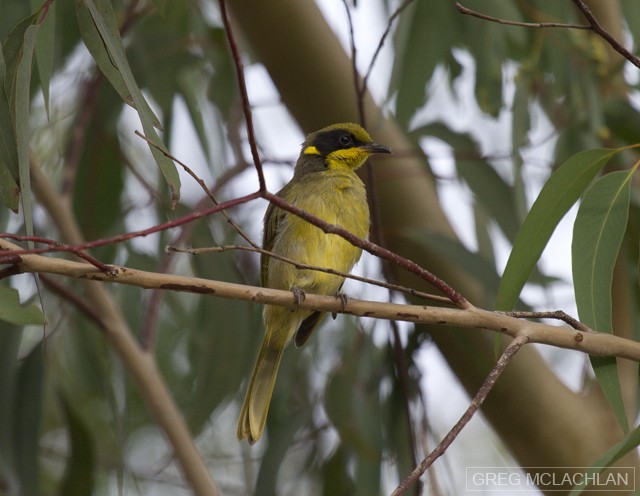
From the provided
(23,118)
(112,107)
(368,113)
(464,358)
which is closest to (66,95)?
(112,107)

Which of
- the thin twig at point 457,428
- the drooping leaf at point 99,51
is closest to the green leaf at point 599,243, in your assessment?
the thin twig at point 457,428

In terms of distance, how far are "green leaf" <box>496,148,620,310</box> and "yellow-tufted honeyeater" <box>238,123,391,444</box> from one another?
38.7 inches

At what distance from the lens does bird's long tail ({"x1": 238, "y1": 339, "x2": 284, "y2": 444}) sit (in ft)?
10.6

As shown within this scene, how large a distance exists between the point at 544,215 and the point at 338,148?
155 cm

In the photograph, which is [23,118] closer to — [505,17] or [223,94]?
[505,17]

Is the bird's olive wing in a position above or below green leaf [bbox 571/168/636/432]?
above

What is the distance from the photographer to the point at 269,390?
11.0ft

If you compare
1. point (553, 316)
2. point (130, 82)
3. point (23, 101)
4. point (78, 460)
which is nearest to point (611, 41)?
point (553, 316)

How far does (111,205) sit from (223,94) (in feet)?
2.63

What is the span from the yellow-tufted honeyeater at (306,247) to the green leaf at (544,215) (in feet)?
3.22

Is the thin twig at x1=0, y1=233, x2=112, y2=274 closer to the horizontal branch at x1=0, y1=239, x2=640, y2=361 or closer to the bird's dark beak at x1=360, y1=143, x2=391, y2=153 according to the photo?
the horizontal branch at x1=0, y1=239, x2=640, y2=361

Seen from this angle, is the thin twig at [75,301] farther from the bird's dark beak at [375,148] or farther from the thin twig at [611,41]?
the thin twig at [611,41]

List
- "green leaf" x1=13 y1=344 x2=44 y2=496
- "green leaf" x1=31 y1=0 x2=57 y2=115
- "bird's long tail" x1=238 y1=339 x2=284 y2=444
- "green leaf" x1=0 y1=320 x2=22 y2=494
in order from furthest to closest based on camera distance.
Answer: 1. "green leaf" x1=0 y1=320 x2=22 y2=494
2. "green leaf" x1=13 y1=344 x2=44 y2=496
3. "bird's long tail" x1=238 y1=339 x2=284 y2=444
4. "green leaf" x1=31 y1=0 x2=57 y2=115

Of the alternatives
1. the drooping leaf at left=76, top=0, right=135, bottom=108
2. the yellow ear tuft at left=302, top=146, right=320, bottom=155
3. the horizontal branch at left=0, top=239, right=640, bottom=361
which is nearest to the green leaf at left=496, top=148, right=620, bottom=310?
the horizontal branch at left=0, top=239, right=640, bottom=361
